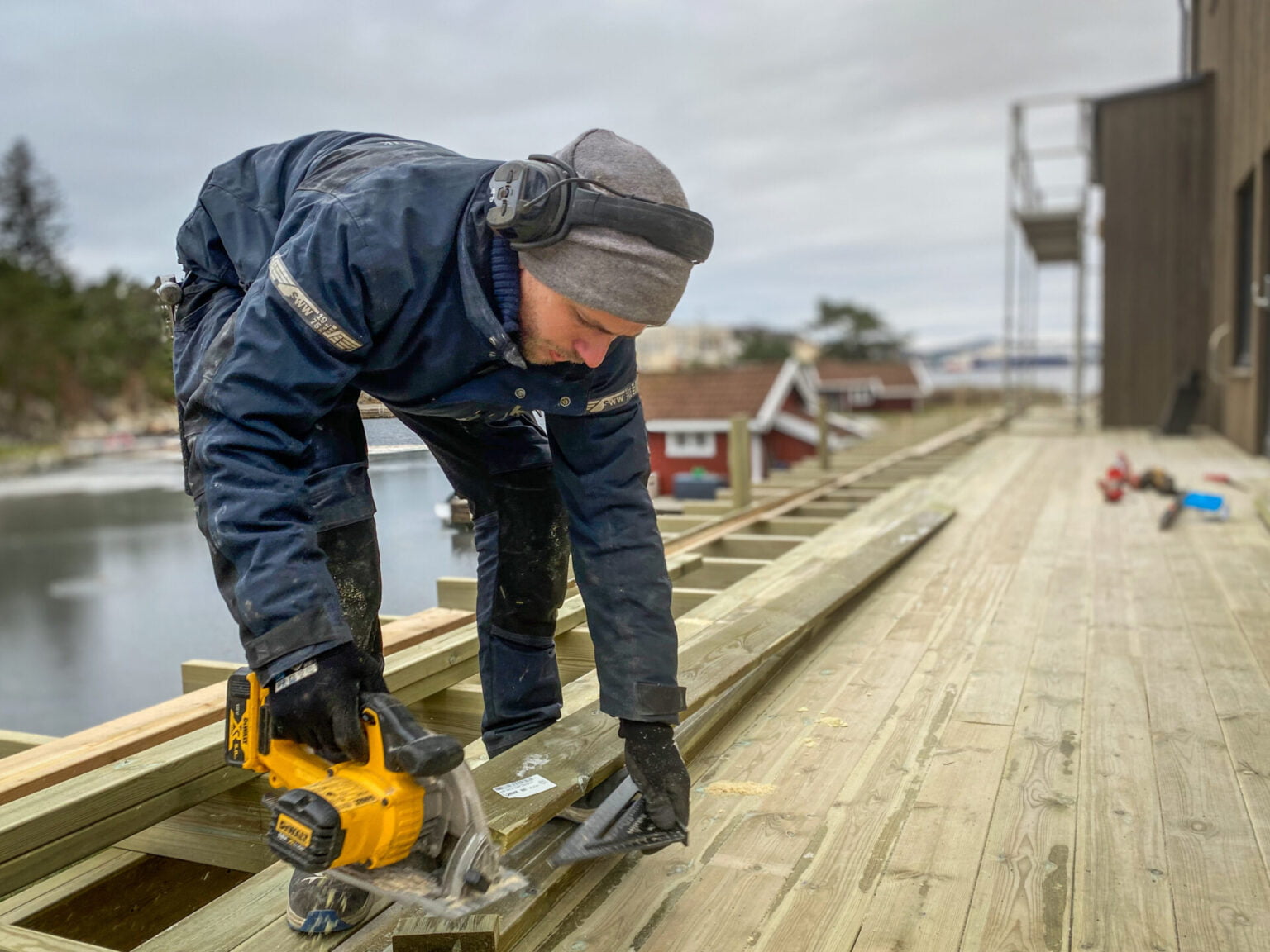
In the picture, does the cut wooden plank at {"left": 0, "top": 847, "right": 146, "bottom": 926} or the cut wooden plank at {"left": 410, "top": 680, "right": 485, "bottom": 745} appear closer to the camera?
the cut wooden plank at {"left": 0, "top": 847, "right": 146, "bottom": 926}

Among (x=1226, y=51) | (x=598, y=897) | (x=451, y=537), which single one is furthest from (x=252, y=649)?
(x=1226, y=51)

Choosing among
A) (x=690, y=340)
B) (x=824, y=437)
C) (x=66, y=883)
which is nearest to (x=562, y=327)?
(x=66, y=883)

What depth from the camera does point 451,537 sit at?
3.61m

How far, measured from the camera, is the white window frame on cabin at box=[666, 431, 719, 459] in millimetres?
11500

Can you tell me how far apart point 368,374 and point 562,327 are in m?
0.34

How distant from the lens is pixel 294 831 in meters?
1.25

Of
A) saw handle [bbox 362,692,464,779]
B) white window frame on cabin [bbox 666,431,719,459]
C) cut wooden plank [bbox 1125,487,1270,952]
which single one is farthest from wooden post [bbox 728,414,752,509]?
white window frame on cabin [bbox 666,431,719,459]

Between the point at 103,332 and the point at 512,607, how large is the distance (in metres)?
46.2

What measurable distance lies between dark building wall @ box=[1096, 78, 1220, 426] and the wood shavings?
11.2m

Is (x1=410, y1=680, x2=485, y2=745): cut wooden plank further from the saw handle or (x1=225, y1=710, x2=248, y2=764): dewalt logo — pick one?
the saw handle

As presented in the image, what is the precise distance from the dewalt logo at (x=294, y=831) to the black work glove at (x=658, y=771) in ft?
1.83

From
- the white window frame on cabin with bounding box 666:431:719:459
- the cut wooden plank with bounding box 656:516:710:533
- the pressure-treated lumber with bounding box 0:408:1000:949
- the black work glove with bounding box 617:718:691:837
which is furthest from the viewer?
the white window frame on cabin with bounding box 666:431:719:459

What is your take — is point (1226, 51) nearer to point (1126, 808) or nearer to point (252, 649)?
point (1126, 808)

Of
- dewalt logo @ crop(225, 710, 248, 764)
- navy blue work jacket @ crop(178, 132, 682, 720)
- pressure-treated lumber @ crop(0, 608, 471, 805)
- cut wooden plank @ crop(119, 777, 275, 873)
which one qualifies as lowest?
cut wooden plank @ crop(119, 777, 275, 873)
